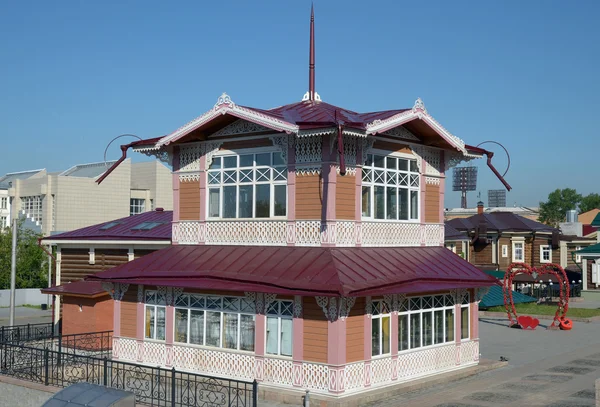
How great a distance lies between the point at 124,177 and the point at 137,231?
149ft

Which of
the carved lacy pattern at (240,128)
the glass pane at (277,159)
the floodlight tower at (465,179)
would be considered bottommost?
the glass pane at (277,159)

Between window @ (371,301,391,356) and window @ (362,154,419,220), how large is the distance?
8.06ft

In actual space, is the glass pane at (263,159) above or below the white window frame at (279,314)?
above

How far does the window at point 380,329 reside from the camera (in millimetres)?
17781

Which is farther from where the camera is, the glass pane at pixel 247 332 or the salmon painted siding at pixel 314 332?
the glass pane at pixel 247 332

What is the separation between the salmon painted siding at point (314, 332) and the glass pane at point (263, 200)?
310 centimetres

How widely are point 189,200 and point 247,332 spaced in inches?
179

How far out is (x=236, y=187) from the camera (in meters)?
20.0

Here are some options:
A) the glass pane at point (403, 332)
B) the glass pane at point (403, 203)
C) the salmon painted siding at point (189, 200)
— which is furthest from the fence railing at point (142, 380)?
the glass pane at point (403, 203)

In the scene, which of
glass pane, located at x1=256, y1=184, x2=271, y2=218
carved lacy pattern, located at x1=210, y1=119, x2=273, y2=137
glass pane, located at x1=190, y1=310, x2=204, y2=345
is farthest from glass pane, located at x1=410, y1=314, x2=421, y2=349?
carved lacy pattern, located at x1=210, y1=119, x2=273, y2=137

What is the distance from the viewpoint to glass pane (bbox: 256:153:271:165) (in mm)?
19391

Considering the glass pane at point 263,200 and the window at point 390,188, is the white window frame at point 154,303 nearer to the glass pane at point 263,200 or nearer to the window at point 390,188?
the glass pane at point 263,200

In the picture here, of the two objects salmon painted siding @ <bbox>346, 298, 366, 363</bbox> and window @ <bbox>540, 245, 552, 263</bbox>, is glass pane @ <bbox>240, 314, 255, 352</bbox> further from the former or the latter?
window @ <bbox>540, 245, 552, 263</bbox>

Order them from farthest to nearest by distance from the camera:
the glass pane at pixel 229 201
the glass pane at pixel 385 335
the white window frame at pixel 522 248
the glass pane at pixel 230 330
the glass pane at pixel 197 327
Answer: the white window frame at pixel 522 248, the glass pane at pixel 229 201, the glass pane at pixel 197 327, the glass pane at pixel 230 330, the glass pane at pixel 385 335
